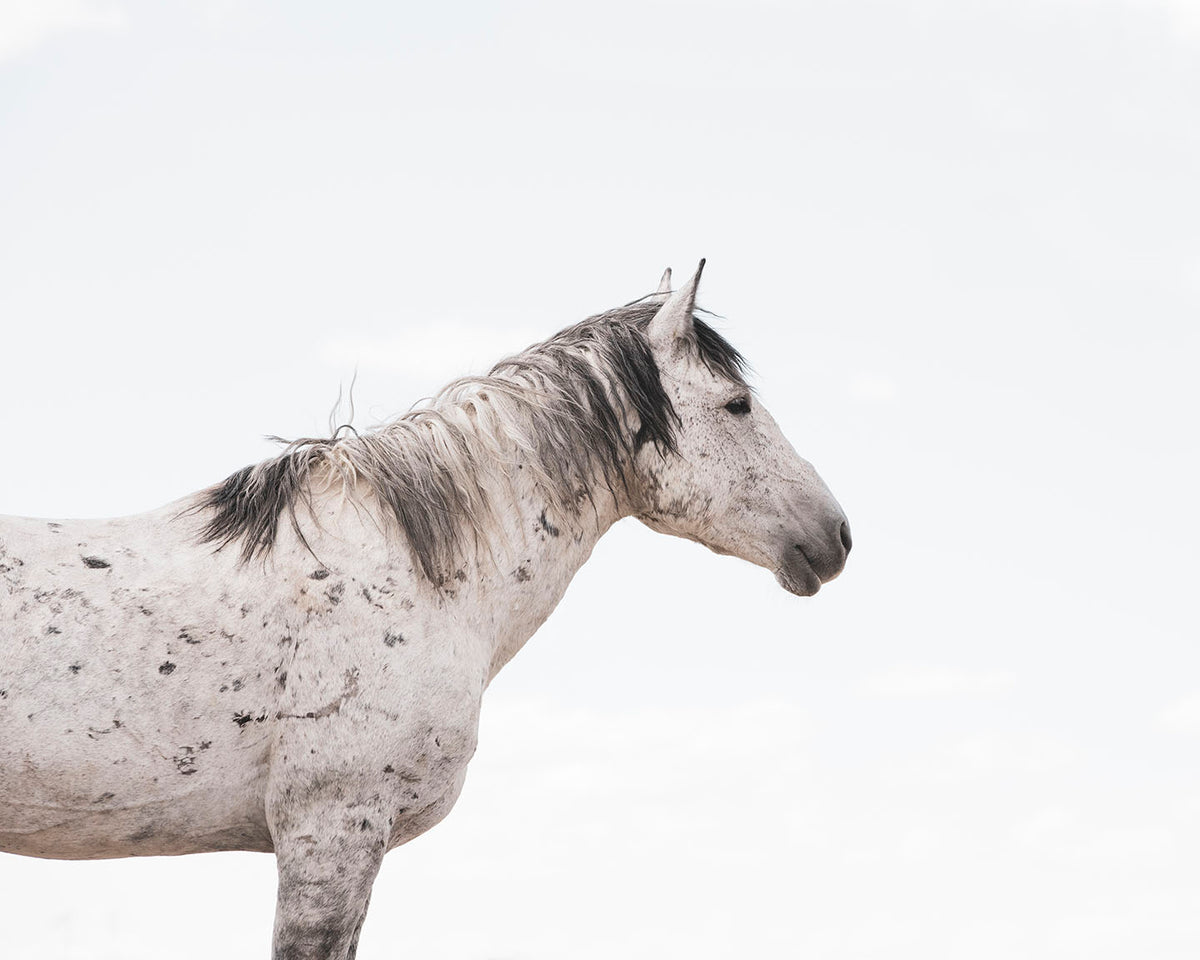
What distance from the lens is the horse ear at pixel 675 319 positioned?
183 inches

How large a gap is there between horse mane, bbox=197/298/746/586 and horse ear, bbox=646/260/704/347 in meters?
0.05

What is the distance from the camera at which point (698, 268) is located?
4613 mm

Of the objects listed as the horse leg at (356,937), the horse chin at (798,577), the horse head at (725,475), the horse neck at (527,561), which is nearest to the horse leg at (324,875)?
the horse leg at (356,937)

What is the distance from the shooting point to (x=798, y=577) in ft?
15.7

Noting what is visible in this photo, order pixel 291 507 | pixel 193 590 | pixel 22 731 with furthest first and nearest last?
pixel 291 507 < pixel 193 590 < pixel 22 731

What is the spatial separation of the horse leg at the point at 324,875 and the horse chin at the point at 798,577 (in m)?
1.72

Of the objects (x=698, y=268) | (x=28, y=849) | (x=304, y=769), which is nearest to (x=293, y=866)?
(x=304, y=769)

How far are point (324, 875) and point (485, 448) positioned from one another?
1.49 metres

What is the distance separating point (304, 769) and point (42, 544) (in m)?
1.09

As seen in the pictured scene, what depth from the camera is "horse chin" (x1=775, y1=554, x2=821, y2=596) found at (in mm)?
4765

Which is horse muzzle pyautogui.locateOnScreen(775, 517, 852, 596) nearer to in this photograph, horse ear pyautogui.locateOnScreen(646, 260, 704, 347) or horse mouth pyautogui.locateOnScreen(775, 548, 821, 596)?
horse mouth pyautogui.locateOnScreen(775, 548, 821, 596)

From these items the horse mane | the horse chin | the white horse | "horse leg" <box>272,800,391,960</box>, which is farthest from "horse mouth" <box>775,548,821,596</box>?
"horse leg" <box>272,800,391,960</box>

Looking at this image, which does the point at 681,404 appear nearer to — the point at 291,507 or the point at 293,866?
the point at 291,507

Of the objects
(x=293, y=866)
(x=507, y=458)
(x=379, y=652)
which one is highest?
(x=507, y=458)
